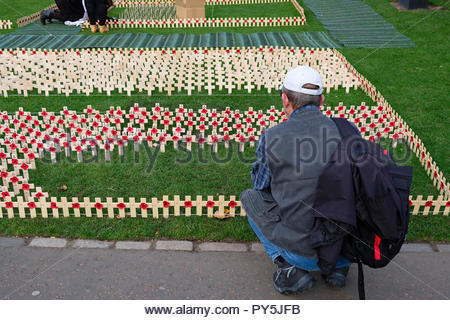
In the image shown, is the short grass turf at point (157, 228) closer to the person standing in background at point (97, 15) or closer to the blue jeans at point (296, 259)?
the blue jeans at point (296, 259)

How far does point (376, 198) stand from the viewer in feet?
10.1

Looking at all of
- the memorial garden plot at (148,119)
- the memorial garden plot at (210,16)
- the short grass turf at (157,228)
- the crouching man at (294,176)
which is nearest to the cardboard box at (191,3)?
the memorial garden plot at (210,16)

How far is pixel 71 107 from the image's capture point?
8.34 meters

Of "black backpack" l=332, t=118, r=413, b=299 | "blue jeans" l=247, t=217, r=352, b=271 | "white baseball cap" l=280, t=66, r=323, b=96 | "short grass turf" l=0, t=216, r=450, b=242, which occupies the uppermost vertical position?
"white baseball cap" l=280, t=66, r=323, b=96

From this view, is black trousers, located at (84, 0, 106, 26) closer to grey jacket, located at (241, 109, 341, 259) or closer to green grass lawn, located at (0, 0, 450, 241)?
green grass lawn, located at (0, 0, 450, 241)

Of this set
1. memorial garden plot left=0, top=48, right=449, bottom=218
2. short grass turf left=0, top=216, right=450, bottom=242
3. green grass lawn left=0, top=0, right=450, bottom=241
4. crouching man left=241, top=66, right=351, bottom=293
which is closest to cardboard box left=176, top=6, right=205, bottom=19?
memorial garden plot left=0, top=48, right=449, bottom=218

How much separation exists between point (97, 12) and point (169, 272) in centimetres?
1333

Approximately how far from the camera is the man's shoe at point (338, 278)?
3.99m

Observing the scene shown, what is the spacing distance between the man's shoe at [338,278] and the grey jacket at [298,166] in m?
0.70

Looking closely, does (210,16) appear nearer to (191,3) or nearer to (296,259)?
(191,3)

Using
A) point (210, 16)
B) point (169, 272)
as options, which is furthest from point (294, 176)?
point (210, 16)

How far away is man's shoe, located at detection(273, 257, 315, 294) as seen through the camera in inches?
150

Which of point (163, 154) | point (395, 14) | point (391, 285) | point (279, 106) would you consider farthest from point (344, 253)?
point (395, 14)

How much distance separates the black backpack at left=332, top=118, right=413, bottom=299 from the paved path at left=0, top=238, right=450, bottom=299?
2.71ft
